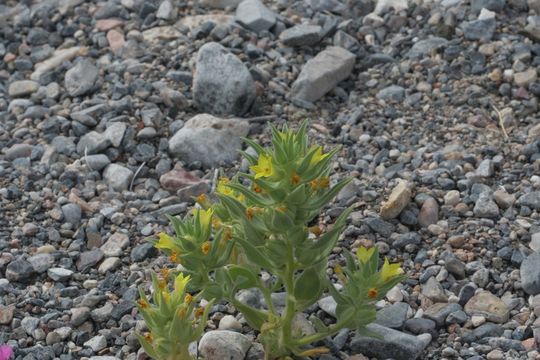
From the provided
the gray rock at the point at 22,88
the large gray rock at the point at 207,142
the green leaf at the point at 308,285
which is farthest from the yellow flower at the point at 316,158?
the gray rock at the point at 22,88

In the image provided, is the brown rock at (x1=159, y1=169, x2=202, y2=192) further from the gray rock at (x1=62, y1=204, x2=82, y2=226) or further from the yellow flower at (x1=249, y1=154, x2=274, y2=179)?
the yellow flower at (x1=249, y1=154, x2=274, y2=179)

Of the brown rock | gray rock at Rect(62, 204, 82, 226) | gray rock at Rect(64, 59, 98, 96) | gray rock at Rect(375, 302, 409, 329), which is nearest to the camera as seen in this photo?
gray rock at Rect(375, 302, 409, 329)

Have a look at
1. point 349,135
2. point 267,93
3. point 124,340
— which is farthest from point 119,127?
point 124,340

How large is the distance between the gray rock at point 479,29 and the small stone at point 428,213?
138 centimetres

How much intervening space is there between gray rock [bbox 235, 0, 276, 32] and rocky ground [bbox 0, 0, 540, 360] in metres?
0.01

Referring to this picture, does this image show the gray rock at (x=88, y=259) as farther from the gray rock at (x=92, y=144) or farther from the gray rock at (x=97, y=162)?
the gray rock at (x=92, y=144)

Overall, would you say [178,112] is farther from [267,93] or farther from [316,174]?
[316,174]

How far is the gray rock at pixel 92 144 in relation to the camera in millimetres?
4918

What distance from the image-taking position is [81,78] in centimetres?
544

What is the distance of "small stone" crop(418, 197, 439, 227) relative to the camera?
4301 mm

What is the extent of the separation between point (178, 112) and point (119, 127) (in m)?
0.35

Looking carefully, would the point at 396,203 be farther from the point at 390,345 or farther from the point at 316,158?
the point at 316,158

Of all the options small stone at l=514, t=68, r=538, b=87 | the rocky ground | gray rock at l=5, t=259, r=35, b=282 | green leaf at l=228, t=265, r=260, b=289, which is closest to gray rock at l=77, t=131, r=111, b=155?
the rocky ground

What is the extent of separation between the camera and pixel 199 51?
528 centimetres
